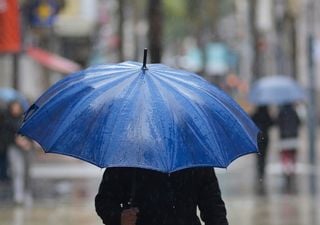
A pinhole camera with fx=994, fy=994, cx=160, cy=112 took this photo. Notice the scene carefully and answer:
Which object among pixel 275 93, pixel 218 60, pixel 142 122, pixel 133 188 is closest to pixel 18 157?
pixel 275 93

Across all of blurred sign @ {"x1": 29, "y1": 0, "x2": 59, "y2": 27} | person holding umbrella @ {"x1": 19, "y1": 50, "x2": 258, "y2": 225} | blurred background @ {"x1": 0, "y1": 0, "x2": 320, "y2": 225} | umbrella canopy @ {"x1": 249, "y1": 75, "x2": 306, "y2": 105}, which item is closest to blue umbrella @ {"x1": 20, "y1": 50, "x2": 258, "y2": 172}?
person holding umbrella @ {"x1": 19, "y1": 50, "x2": 258, "y2": 225}

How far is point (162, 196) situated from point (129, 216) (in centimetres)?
19

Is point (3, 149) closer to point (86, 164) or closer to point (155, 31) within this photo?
Result: point (155, 31)

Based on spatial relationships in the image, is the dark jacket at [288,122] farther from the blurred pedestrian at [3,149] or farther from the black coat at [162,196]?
the black coat at [162,196]

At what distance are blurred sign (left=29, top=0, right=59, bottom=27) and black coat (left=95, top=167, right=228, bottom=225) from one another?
54.7ft

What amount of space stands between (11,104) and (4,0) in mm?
2132

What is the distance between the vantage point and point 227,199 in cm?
1639

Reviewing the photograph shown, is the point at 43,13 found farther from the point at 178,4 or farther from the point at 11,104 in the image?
the point at 178,4

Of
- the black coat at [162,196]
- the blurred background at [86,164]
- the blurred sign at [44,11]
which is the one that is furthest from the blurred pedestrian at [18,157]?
the black coat at [162,196]

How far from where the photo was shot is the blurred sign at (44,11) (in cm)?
2144

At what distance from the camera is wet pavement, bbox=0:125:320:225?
45.4ft

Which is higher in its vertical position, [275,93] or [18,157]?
[275,93]

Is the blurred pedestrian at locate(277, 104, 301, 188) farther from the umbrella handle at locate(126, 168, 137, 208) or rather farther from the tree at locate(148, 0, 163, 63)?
the umbrella handle at locate(126, 168, 137, 208)

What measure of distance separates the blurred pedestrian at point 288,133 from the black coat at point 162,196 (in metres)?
13.7
